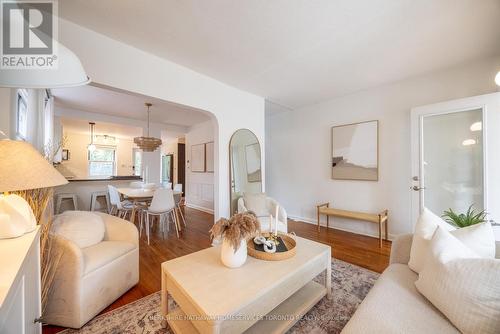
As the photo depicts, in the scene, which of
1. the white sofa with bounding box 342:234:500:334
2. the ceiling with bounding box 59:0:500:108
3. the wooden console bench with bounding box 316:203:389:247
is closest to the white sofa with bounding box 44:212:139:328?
Result: the white sofa with bounding box 342:234:500:334

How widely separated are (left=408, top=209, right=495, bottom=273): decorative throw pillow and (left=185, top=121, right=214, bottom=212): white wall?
434 cm

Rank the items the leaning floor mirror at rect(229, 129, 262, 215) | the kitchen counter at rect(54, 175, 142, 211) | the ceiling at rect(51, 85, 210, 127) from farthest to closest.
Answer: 1. the kitchen counter at rect(54, 175, 142, 211)
2. the ceiling at rect(51, 85, 210, 127)
3. the leaning floor mirror at rect(229, 129, 262, 215)

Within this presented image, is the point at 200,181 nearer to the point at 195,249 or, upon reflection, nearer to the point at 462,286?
the point at 195,249

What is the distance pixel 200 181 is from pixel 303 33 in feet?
14.7

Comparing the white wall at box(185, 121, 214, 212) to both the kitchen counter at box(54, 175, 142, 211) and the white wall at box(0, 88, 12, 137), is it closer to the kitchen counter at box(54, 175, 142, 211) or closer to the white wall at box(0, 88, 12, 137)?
the kitchen counter at box(54, 175, 142, 211)

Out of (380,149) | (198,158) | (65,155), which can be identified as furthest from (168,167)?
(380,149)

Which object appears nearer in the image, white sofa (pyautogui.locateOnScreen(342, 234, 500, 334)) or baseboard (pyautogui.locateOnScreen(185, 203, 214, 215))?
white sofa (pyautogui.locateOnScreen(342, 234, 500, 334))

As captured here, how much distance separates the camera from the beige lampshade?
95cm

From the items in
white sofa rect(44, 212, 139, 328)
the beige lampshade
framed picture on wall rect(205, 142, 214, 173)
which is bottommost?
white sofa rect(44, 212, 139, 328)

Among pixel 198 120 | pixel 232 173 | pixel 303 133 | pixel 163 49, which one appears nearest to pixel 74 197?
pixel 198 120

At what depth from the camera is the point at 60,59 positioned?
27.3 inches

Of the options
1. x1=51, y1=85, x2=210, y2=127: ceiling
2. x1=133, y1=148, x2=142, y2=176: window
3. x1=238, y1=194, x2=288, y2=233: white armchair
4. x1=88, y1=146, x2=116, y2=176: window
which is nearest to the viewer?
x1=238, y1=194, x2=288, y2=233: white armchair

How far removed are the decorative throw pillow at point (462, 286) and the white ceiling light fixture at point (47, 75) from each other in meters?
1.82

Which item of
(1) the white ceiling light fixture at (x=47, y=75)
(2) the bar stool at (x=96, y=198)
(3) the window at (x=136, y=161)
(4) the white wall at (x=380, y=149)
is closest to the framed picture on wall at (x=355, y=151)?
(4) the white wall at (x=380, y=149)
